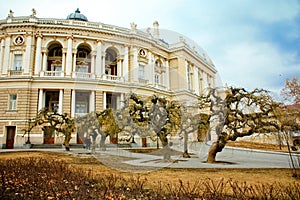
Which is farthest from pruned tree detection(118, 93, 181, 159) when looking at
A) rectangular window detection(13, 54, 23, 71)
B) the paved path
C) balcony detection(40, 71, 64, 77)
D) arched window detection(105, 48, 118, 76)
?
rectangular window detection(13, 54, 23, 71)

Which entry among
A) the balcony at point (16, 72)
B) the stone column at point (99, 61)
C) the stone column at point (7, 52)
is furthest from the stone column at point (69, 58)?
the stone column at point (7, 52)

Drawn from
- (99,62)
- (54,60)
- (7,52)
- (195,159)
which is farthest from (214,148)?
(7,52)

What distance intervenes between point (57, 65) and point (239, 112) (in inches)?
1173

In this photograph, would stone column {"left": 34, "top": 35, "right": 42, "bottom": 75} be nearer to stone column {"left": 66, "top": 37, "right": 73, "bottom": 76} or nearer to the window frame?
stone column {"left": 66, "top": 37, "right": 73, "bottom": 76}

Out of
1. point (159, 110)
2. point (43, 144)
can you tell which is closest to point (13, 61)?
point (43, 144)

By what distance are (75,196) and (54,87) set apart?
2739 centimetres

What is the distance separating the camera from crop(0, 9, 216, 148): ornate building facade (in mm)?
28062

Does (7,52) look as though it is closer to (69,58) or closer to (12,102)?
(12,102)

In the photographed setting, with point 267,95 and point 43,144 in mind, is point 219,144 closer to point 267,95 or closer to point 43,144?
point 267,95

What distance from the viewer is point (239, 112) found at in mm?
10516

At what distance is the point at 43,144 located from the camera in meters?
26.2

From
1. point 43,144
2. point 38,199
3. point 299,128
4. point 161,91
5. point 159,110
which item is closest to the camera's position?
point 38,199

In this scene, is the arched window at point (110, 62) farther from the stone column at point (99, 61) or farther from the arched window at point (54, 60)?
the arched window at point (54, 60)

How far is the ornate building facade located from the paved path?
1132cm
